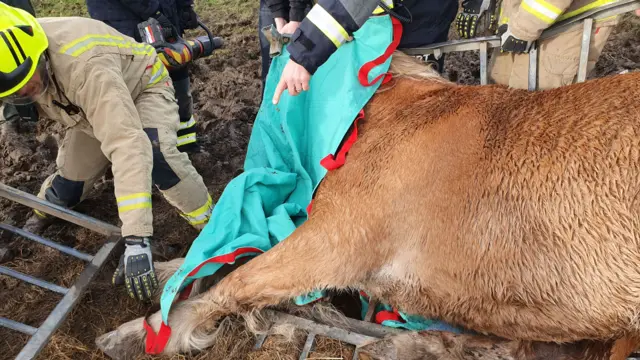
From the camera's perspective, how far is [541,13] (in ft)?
7.91

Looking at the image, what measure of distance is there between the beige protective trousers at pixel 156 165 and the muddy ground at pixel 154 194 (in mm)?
247

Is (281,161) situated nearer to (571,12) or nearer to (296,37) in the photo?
(296,37)

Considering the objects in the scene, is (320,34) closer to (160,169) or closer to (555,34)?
(160,169)

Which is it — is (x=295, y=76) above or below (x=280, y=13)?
below

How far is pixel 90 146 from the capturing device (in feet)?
9.35

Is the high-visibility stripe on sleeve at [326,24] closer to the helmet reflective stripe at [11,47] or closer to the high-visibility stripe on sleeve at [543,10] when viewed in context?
the high-visibility stripe on sleeve at [543,10]

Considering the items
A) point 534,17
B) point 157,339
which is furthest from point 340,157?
point 534,17

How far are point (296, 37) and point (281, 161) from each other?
0.99 metres

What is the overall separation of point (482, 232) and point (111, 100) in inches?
74.1

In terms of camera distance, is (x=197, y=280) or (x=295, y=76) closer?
(x=295, y=76)

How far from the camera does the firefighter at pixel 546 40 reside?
2.43 metres

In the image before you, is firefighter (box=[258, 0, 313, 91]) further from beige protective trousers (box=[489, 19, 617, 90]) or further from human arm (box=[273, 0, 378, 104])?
beige protective trousers (box=[489, 19, 617, 90])

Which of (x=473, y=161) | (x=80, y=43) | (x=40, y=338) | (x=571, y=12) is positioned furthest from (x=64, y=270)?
(x=571, y=12)

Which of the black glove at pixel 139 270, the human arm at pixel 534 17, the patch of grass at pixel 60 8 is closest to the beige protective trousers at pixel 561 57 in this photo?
the human arm at pixel 534 17
